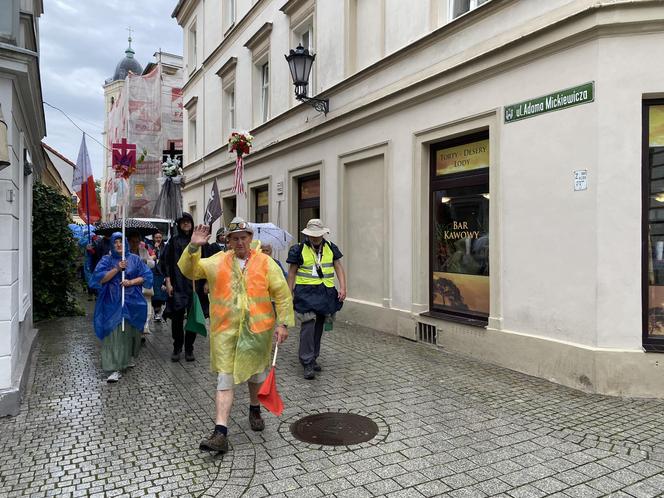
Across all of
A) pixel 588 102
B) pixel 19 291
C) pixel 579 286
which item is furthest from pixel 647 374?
pixel 19 291

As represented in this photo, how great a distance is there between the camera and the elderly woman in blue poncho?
5.73 metres

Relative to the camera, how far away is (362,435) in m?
4.15

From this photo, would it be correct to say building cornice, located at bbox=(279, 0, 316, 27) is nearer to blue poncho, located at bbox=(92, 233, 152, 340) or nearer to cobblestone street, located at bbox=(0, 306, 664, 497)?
blue poncho, located at bbox=(92, 233, 152, 340)

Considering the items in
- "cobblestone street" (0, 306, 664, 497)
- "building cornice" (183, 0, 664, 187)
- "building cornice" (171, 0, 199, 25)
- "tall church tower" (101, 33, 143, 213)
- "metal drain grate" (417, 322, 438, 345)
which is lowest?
"cobblestone street" (0, 306, 664, 497)

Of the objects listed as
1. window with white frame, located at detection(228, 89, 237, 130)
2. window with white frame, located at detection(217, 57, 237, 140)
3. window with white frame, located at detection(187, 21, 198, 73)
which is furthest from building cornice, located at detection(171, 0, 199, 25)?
window with white frame, located at detection(228, 89, 237, 130)

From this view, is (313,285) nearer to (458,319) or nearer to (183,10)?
(458,319)

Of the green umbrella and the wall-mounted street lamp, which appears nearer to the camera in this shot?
the green umbrella

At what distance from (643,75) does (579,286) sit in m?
2.24

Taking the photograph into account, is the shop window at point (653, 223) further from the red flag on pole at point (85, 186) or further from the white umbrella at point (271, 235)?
the red flag on pole at point (85, 186)

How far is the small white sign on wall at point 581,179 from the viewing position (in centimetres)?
539

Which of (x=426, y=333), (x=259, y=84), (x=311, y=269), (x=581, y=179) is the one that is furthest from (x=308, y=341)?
(x=259, y=84)

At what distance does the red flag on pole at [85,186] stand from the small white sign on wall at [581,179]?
8543 millimetres

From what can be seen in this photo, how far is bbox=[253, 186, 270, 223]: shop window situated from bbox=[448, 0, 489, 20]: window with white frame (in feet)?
24.0

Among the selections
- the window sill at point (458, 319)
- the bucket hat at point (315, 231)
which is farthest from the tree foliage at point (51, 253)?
the window sill at point (458, 319)
